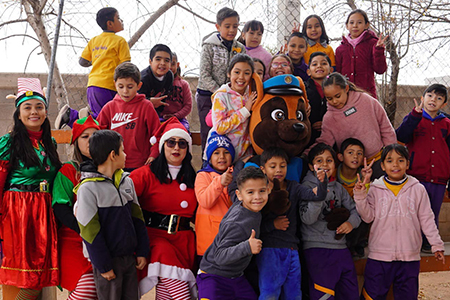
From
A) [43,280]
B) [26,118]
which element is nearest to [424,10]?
[26,118]

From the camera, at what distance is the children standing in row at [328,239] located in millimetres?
2807

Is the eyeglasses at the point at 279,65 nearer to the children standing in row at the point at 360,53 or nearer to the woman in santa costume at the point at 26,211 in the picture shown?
the children standing in row at the point at 360,53

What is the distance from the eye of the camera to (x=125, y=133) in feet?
11.0

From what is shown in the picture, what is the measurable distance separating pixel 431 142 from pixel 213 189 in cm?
202

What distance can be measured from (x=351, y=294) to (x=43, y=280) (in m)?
2.01

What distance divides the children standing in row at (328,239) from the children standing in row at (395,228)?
0.14m

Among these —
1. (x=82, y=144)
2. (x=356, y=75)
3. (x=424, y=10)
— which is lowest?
(x=82, y=144)

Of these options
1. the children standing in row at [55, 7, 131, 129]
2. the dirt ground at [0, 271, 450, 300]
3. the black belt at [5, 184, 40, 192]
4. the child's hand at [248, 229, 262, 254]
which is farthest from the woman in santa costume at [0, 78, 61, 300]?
the dirt ground at [0, 271, 450, 300]

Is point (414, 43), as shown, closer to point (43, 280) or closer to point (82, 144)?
point (82, 144)

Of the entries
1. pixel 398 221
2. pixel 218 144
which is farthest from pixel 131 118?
pixel 398 221

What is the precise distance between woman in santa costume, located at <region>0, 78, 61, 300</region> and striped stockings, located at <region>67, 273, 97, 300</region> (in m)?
0.20

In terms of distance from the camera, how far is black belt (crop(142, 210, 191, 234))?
2.88m

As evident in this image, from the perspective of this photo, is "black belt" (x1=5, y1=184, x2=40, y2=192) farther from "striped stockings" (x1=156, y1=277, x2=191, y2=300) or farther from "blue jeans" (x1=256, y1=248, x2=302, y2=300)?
"blue jeans" (x1=256, y1=248, x2=302, y2=300)

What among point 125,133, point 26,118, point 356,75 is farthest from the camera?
point 356,75
